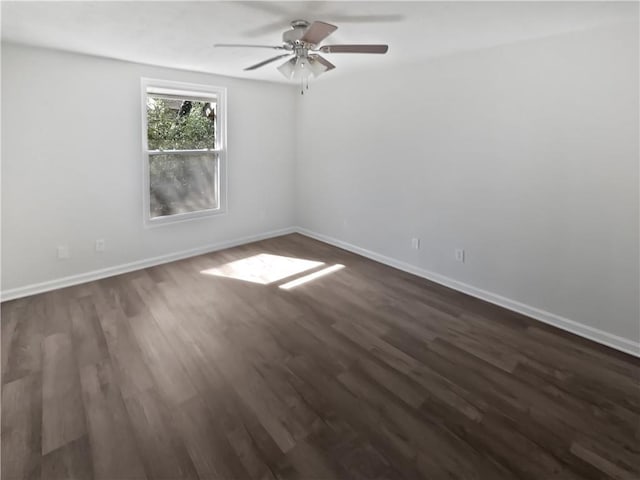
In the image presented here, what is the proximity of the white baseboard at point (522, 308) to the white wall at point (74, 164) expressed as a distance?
2.51m

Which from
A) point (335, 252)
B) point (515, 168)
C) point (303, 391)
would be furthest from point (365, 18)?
point (335, 252)

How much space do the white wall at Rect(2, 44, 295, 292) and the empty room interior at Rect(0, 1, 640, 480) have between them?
0.02 m

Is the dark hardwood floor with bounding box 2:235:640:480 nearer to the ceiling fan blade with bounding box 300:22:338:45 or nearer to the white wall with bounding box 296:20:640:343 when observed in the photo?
the white wall with bounding box 296:20:640:343

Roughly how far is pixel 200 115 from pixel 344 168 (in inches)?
77.5

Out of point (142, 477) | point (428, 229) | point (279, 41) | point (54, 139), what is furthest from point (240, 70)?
point (142, 477)

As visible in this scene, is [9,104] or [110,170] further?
[110,170]

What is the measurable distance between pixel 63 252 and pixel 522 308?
4490 millimetres

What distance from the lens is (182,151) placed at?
14.1ft

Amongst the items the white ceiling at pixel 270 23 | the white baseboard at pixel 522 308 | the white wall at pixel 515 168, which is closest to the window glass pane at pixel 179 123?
the white ceiling at pixel 270 23

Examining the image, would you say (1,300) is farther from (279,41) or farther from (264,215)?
(279,41)

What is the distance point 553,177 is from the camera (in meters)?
2.84

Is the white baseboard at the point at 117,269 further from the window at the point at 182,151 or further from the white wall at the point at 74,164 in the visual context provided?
the window at the point at 182,151

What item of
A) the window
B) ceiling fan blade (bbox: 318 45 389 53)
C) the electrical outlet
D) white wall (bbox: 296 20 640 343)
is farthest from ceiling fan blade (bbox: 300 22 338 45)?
the electrical outlet

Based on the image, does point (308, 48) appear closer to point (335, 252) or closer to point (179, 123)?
point (179, 123)
